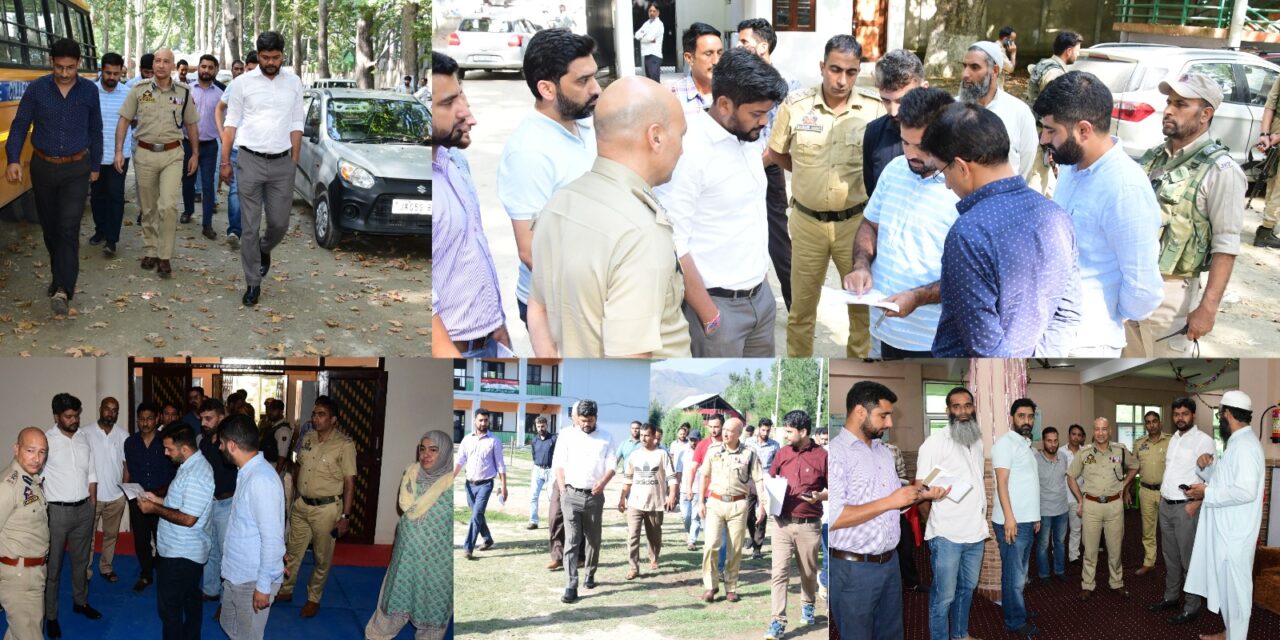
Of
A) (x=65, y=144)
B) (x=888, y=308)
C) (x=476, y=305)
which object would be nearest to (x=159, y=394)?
(x=65, y=144)

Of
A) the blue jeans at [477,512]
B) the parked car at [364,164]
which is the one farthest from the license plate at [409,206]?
the blue jeans at [477,512]

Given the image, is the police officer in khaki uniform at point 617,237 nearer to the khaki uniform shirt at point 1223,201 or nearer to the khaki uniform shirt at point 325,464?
the khaki uniform shirt at point 1223,201

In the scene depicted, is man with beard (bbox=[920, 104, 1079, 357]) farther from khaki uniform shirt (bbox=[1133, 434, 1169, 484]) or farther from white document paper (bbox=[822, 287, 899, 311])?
khaki uniform shirt (bbox=[1133, 434, 1169, 484])

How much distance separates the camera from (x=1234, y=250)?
4203mm

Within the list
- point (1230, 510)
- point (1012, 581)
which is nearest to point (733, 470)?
point (1012, 581)

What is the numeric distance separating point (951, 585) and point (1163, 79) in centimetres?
200

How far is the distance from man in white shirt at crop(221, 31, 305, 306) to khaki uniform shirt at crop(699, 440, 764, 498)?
2.66 m

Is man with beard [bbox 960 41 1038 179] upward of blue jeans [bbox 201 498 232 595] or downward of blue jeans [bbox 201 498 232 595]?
upward

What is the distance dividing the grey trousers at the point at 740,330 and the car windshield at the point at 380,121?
254 centimetres

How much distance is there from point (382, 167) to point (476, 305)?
178 cm

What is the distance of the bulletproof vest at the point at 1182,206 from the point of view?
4.22 metres

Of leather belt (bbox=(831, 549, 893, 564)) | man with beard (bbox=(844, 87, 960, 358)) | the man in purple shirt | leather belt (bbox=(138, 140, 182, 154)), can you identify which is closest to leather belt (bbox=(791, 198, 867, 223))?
man with beard (bbox=(844, 87, 960, 358))

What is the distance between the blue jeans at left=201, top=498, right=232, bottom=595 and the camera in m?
5.65

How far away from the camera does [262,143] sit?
5.45 metres
